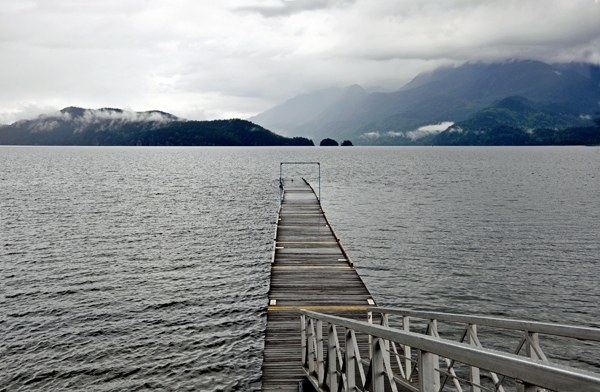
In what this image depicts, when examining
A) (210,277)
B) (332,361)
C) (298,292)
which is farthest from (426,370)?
(210,277)

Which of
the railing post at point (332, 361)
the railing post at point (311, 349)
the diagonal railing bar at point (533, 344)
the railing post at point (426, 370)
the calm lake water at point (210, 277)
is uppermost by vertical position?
the railing post at point (426, 370)

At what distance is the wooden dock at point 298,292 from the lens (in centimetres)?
1268

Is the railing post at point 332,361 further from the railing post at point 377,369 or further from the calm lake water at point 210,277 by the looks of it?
the calm lake water at point 210,277

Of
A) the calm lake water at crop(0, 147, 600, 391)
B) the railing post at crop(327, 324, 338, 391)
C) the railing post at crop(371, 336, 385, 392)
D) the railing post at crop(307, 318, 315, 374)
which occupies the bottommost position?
the calm lake water at crop(0, 147, 600, 391)

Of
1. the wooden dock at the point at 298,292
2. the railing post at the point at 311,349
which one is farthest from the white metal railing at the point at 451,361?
the wooden dock at the point at 298,292

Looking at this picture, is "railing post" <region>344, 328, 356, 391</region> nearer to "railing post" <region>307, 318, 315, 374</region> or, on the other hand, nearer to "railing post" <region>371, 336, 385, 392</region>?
"railing post" <region>371, 336, 385, 392</region>

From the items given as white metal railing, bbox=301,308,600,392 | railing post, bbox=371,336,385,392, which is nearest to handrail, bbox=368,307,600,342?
white metal railing, bbox=301,308,600,392

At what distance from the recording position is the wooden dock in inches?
499

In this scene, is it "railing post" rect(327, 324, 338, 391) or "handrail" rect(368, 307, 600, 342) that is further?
"railing post" rect(327, 324, 338, 391)

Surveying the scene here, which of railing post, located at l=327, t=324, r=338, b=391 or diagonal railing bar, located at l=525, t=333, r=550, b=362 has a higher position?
diagonal railing bar, located at l=525, t=333, r=550, b=362

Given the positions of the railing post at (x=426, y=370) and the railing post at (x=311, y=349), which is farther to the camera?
the railing post at (x=311, y=349)

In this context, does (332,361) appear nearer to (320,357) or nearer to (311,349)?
(320,357)

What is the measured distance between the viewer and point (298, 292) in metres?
18.1


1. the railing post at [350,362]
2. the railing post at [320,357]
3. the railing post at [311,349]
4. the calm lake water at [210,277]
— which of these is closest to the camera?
the railing post at [350,362]
